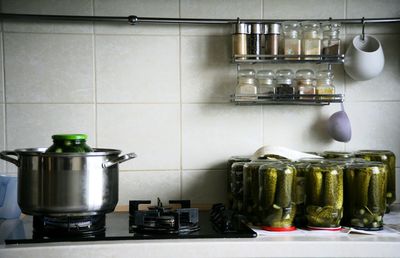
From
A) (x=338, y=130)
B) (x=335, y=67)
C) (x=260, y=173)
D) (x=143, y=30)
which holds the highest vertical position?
(x=143, y=30)

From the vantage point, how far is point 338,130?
162 cm

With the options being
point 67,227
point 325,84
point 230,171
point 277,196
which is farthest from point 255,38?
point 67,227

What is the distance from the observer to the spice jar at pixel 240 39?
1.56 m

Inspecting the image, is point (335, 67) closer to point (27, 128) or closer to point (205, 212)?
point (205, 212)

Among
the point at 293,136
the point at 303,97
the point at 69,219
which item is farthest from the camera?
the point at 293,136

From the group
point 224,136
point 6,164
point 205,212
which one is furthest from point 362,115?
point 6,164

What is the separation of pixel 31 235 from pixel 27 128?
476 millimetres

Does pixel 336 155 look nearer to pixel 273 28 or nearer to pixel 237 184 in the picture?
pixel 237 184

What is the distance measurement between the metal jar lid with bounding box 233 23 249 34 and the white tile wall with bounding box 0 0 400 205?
9 cm

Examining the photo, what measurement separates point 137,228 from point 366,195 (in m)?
0.62

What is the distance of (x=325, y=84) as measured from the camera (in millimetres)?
1573

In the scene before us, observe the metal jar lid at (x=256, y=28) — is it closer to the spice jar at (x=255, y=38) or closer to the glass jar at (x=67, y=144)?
the spice jar at (x=255, y=38)

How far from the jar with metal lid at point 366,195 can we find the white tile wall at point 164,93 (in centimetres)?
38

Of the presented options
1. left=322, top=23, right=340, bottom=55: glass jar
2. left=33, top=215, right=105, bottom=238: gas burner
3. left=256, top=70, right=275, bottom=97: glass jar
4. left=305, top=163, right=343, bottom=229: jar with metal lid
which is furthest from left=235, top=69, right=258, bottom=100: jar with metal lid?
left=33, top=215, right=105, bottom=238: gas burner
